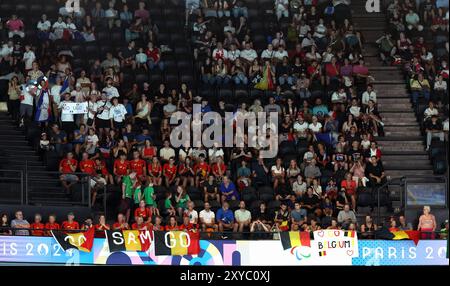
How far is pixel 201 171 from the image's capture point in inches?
1332

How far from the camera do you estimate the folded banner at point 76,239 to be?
97.0ft

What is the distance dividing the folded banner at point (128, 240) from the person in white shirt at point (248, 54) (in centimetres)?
921

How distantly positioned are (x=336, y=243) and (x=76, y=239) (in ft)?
18.8

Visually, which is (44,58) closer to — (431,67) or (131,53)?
(131,53)

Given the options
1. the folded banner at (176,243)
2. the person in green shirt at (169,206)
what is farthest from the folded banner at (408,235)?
the person in green shirt at (169,206)

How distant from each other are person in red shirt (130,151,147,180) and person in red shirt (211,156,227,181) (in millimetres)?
1764

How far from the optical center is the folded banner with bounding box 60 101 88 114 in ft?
113

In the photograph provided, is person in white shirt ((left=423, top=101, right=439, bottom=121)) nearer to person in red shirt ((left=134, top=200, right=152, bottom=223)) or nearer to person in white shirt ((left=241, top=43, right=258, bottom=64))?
person in white shirt ((left=241, top=43, right=258, bottom=64))

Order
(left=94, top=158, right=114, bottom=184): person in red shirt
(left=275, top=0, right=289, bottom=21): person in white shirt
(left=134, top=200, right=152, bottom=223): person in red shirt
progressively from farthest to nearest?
(left=275, top=0, right=289, bottom=21): person in white shirt → (left=94, top=158, right=114, bottom=184): person in red shirt → (left=134, top=200, right=152, bottom=223): person in red shirt

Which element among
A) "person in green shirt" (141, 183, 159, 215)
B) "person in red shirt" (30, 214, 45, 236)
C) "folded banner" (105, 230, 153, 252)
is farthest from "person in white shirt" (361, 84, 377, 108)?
"person in red shirt" (30, 214, 45, 236)

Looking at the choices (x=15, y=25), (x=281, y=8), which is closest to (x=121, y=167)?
(x=15, y=25)

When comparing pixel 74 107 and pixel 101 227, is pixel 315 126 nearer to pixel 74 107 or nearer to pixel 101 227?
pixel 74 107

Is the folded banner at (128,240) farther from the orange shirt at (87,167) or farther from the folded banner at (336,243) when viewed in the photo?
the folded banner at (336,243)

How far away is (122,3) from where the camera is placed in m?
38.9
